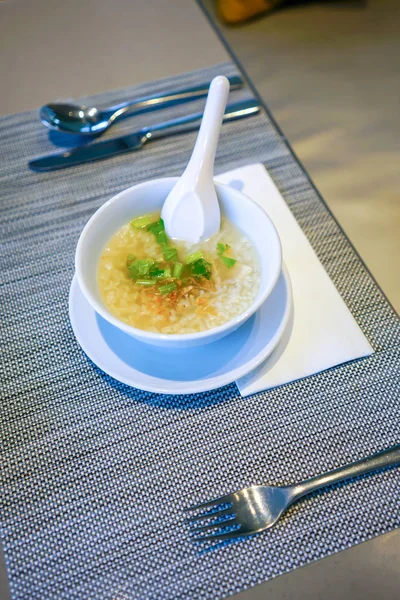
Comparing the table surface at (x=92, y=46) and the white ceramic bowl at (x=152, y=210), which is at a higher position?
the table surface at (x=92, y=46)

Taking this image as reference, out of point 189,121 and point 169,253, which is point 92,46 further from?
point 169,253

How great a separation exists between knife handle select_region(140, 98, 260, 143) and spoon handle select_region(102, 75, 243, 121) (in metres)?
0.08

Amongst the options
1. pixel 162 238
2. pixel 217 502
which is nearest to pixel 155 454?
pixel 217 502

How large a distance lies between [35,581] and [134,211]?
758 millimetres

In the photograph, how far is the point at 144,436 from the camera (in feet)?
3.30

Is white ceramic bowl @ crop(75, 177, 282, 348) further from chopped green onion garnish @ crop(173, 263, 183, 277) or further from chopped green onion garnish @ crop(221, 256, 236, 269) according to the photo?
chopped green onion garnish @ crop(173, 263, 183, 277)

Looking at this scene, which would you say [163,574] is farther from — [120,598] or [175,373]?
[175,373]

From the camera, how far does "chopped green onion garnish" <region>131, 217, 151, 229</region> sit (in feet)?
3.90

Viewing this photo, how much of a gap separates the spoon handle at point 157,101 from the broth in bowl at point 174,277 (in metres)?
0.60

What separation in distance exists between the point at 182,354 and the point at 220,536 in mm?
345

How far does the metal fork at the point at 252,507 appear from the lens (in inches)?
34.5

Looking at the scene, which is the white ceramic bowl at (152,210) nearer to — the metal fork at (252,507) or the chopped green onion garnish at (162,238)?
the chopped green onion garnish at (162,238)

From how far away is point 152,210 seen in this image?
1.21 m

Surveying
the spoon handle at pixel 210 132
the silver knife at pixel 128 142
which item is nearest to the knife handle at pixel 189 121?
the silver knife at pixel 128 142
